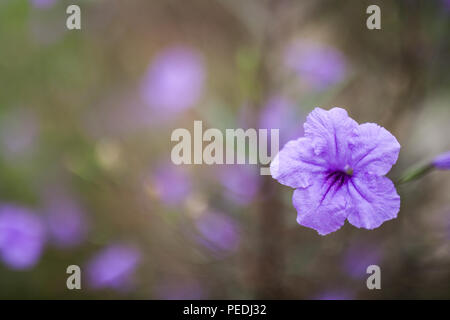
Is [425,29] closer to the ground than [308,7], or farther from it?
closer to the ground

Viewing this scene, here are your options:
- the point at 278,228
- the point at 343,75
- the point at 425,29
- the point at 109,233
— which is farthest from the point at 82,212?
the point at 425,29

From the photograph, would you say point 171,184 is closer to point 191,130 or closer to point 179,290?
point 179,290

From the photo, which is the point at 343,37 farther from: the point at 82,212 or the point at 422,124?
the point at 82,212

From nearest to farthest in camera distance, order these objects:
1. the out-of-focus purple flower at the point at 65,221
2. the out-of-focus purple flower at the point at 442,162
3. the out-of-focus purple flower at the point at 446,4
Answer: the out-of-focus purple flower at the point at 442,162
the out-of-focus purple flower at the point at 446,4
the out-of-focus purple flower at the point at 65,221

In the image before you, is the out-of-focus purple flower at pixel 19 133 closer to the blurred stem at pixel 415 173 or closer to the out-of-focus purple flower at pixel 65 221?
the out-of-focus purple flower at pixel 65 221

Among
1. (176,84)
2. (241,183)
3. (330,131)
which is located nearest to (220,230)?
(241,183)

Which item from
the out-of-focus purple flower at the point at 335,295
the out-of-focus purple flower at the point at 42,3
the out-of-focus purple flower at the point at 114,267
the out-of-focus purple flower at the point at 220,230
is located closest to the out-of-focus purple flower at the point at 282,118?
the out-of-focus purple flower at the point at 220,230
